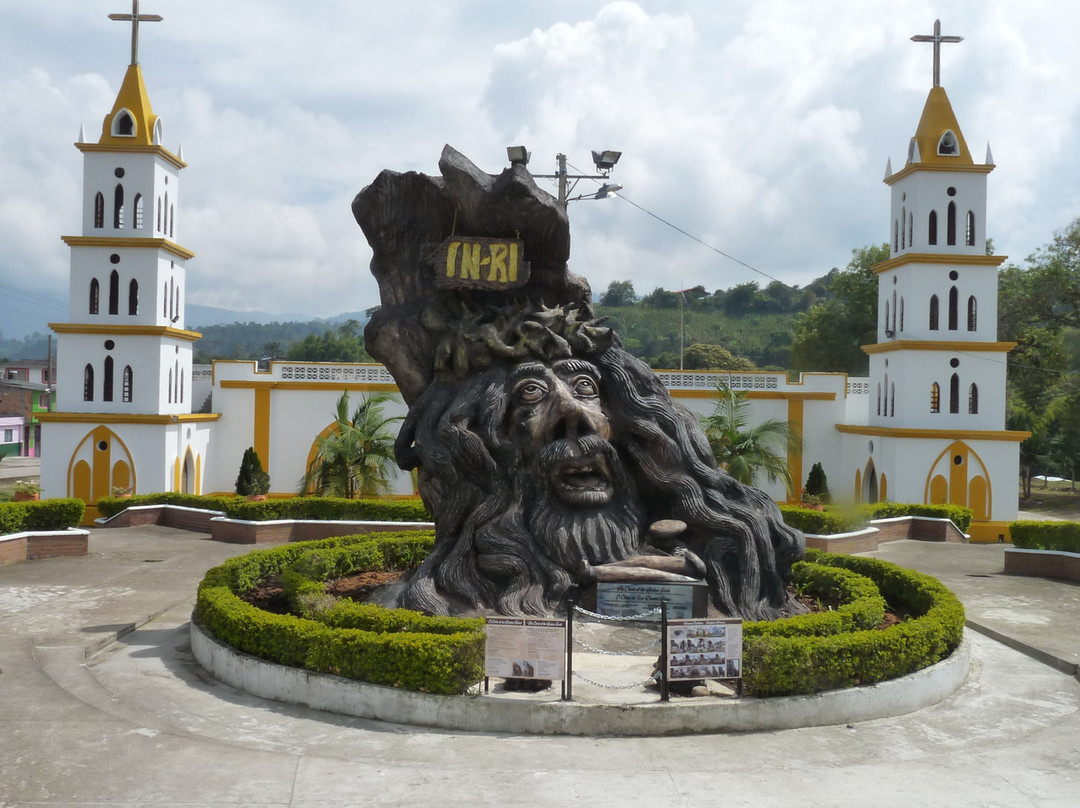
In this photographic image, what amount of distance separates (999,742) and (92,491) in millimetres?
24237

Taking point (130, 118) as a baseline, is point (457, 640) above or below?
below

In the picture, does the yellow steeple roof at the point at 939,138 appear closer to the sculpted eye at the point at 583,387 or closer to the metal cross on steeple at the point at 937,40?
the metal cross on steeple at the point at 937,40

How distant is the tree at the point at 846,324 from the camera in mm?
47688

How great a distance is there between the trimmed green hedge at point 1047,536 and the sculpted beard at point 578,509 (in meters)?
11.2

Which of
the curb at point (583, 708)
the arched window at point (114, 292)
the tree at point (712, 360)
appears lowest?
the curb at point (583, 708)

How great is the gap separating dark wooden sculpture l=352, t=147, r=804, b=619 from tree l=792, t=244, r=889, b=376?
36840 mm

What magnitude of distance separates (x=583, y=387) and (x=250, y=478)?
642 inches

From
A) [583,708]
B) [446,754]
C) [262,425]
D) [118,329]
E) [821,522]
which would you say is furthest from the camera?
[262,425]

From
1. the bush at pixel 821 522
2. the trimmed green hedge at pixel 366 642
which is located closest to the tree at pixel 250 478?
the bush at pixel 821 522

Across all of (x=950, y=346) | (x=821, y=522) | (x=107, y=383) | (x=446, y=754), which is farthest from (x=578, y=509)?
(x=107, y=383)

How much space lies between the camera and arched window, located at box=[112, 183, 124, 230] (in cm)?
2703

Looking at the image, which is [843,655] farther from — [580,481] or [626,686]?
[580,481]

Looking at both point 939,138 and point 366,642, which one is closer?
point 366,642

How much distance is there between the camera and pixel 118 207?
27172mm
